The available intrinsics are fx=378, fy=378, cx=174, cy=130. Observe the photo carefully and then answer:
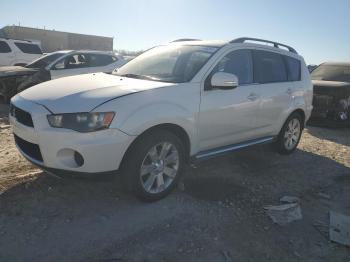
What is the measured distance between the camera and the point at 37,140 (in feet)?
12.0

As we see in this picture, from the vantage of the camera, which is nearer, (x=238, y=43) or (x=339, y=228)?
(x=339, y=228)

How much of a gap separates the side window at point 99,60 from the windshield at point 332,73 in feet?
19.0

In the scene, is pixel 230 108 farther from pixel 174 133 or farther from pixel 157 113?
pixel 157 113

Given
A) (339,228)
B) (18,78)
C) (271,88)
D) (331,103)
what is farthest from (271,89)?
(18,78)

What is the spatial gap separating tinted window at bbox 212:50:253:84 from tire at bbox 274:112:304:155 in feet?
4.84

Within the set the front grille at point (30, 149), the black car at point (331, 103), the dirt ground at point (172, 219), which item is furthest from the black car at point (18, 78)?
the black car at point (331, 103)

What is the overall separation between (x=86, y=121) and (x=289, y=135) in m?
4.09

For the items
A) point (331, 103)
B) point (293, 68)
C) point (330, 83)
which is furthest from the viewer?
point (330, 83)

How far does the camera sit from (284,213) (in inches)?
→ 164

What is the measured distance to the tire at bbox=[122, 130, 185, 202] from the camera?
381cm

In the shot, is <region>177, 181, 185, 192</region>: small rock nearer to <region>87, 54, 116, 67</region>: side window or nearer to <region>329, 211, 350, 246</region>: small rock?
<region>329, 211, 350, 246</region>: small rock

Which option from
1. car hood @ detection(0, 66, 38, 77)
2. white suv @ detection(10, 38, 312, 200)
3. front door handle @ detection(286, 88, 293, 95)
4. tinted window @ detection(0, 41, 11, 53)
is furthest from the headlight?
tinted window @ detection(0, 41, 11, 53)

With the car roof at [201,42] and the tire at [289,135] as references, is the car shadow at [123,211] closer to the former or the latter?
the tire at [289,135]

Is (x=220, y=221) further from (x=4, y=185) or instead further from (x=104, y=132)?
(x=4, y=185)
